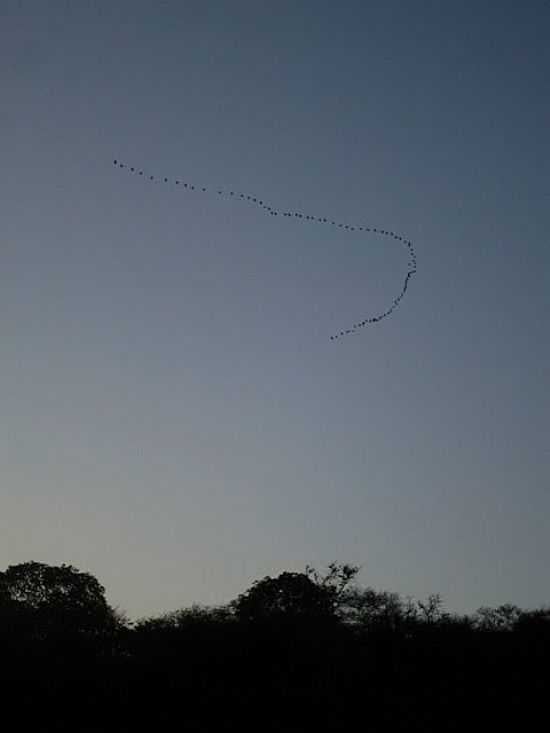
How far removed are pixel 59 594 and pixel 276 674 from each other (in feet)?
148

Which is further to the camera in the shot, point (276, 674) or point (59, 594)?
point (59, 594)

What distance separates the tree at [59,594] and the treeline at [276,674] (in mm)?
10054

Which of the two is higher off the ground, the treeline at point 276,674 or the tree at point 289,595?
the tree at point 289,595

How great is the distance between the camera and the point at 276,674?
5259cm

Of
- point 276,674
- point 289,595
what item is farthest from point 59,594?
point 276,674

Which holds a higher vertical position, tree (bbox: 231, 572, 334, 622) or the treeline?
tree (bbox: 231, 572, 334, 622)

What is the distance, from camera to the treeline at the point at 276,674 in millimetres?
46281

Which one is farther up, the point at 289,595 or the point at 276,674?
the point at 289,595

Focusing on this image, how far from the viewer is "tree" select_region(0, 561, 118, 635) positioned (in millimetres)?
83250

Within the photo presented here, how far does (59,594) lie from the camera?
90.8m

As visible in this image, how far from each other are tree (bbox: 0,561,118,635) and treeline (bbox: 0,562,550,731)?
10.1 m

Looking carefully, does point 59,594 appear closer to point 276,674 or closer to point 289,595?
point 289,595

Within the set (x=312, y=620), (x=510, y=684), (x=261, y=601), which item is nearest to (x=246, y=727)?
(x=510, y=684)

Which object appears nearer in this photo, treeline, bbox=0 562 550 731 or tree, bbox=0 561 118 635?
treeline, bbox=0 562 550 731
